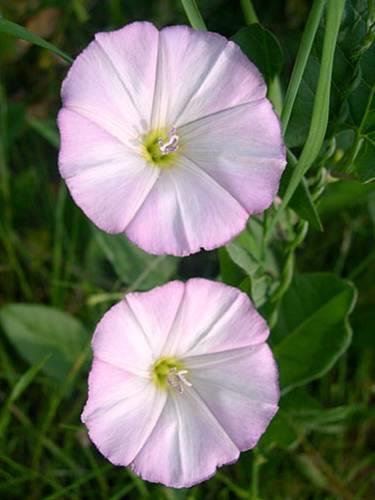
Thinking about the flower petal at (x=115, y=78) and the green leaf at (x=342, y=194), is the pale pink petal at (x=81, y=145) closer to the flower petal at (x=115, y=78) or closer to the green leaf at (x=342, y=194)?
the flower petal at (x=115, y=78)

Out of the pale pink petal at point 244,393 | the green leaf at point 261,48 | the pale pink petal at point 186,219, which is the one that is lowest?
the pale pink petal at point 244,393

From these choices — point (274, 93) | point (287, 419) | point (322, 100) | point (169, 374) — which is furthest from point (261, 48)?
point (287, 419)

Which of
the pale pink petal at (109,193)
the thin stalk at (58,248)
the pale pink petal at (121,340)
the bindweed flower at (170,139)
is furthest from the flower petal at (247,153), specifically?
the thin stalk at (58,248)

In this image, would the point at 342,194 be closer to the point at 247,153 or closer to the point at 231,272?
the point at 231,272

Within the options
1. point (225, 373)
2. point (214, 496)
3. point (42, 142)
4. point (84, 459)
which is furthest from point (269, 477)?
point (42, 142)

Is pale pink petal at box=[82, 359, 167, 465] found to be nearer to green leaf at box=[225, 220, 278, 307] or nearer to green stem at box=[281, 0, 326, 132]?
green leaf at box=[225, 220, 278, 307]

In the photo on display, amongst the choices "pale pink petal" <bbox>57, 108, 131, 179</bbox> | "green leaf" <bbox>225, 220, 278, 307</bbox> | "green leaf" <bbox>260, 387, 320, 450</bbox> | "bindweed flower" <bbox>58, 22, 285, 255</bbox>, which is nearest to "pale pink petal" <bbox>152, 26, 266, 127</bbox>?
"bindweed flower" <bbox>58, 22, 285, 255</bbox>

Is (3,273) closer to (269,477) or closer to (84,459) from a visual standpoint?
(84,459)
